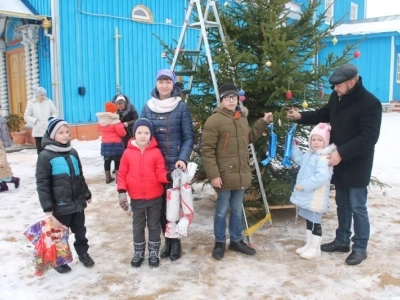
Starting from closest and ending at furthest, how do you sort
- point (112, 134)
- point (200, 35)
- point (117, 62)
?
point (200, 35) < point (112, 134) < point (117, 62)

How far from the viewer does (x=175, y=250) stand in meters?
3.95

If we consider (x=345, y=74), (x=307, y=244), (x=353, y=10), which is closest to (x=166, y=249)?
(x=307, y=244)

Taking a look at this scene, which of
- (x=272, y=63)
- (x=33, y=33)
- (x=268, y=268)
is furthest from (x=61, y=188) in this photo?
(x=33, y=33)

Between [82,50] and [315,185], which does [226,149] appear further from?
[82,50]

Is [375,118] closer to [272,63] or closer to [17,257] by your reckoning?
[272,63]

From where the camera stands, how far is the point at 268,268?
3.73m

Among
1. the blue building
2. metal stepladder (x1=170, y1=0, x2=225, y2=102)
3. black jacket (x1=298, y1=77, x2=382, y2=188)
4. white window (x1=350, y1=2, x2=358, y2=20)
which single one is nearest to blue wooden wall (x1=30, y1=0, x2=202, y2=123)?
the blue building

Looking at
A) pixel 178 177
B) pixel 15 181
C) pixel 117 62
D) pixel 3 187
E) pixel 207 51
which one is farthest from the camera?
pixel 117 62

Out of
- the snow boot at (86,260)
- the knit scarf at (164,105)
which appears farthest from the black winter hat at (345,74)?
the snow boot at (86,260)

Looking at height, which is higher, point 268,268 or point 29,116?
point 29,116

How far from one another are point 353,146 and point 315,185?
50 cm

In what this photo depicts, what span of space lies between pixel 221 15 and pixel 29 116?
4.56 meters

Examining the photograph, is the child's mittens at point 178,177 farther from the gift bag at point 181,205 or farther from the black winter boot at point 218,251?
the black winter boot at point 218,251

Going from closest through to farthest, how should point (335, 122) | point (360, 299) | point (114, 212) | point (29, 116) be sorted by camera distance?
point (360, 299)
point (335, 122)
point (114, 212)
point (29, 116)
